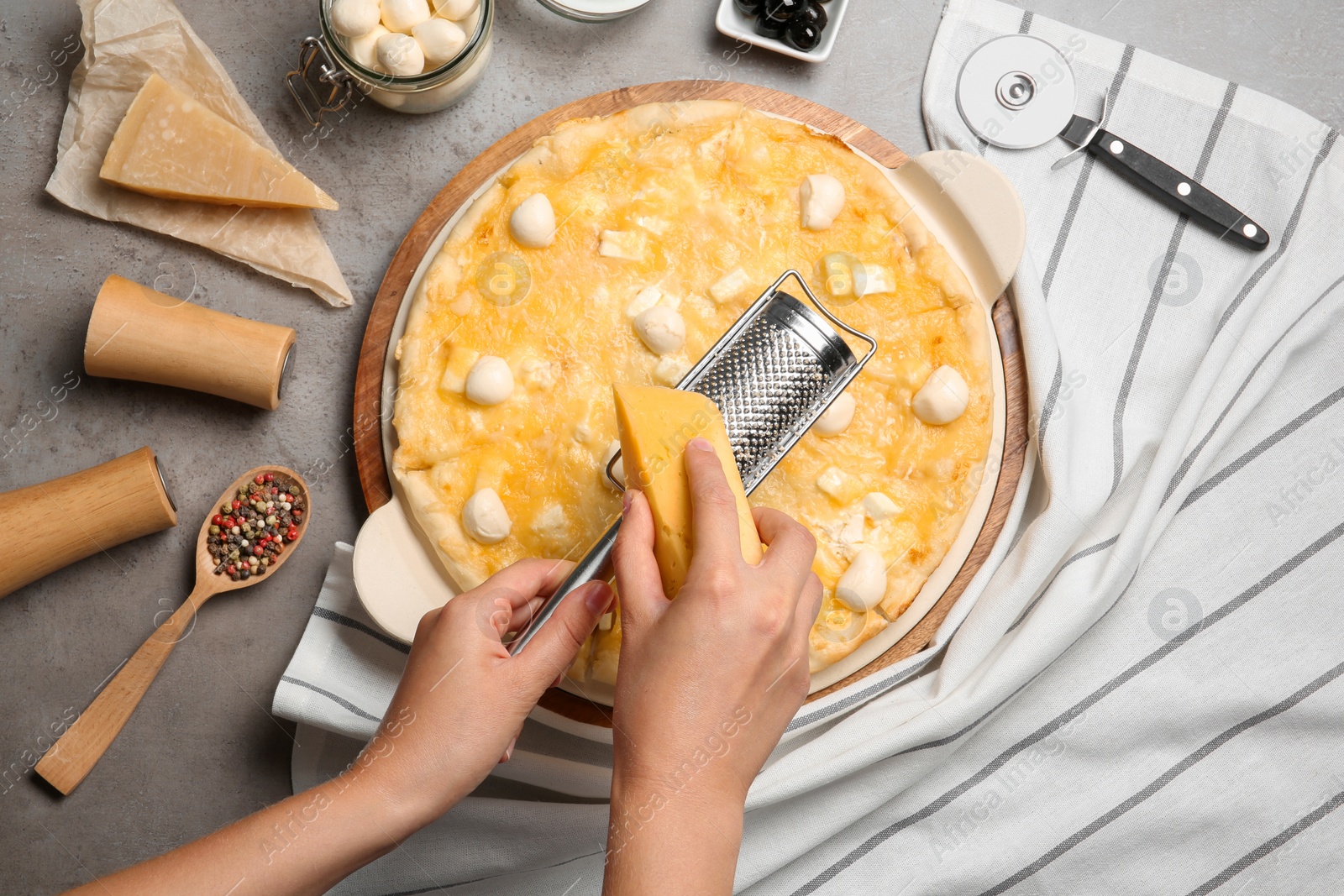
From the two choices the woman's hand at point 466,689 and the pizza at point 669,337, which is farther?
the pizza at point 669,337

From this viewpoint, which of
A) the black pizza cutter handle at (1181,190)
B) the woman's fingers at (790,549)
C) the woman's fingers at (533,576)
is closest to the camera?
the woman's fingers at (790,549)

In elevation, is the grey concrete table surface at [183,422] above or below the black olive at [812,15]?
below

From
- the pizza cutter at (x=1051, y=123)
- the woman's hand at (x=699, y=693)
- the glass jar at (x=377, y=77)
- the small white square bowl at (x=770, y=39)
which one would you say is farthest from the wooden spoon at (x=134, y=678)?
the pizza cutter at (x=1051, y=123)

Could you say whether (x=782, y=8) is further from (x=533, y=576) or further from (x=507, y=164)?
(x=533, y=576)

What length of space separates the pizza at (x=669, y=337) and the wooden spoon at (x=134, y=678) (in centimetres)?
55

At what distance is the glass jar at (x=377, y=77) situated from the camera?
2527 millimetres

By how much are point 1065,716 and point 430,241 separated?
227 centimetres

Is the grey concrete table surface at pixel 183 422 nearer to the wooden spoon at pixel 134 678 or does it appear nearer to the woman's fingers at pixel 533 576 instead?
the wooden spoon at pixel 134 678

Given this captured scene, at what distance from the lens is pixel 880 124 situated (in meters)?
2.86

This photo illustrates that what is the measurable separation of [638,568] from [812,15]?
1850mm

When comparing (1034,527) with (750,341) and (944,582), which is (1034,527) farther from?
(750,341)

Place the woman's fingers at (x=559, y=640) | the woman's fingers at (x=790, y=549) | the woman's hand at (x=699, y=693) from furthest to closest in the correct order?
the woman's fingers at (x=559, y=640) < the woman's fingers at (x=790, y=549) < the woman's hand at (x=699, y=693)

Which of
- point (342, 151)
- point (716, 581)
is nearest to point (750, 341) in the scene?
point (716, 581)

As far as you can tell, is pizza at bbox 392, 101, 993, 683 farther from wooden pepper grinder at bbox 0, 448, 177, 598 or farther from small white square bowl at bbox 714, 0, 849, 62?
wooden pepper grinder at bbox 0, 448, 177, 598
